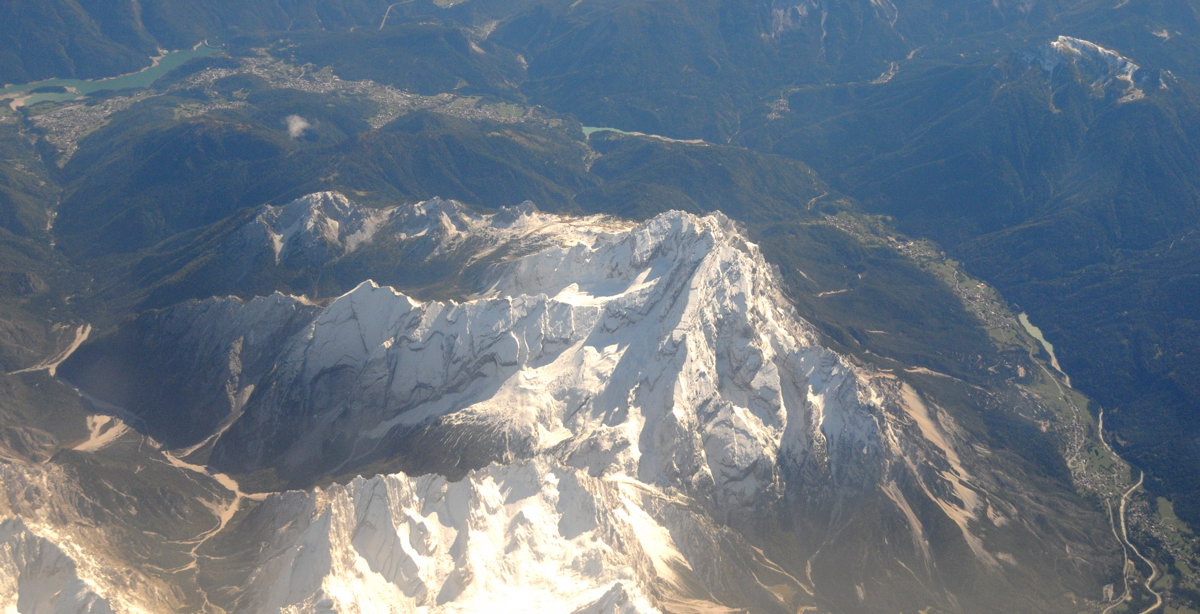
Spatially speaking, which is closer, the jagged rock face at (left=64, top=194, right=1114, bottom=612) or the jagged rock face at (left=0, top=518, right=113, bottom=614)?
the jagged rock face at (left=0, top=518, right=113, bottom=614)

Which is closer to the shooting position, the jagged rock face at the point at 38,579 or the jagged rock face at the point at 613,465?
the jagged rock face at the point at 38,579

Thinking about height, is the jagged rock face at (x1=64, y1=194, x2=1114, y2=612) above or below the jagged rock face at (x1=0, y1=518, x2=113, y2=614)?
below

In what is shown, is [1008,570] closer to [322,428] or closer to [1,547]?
[322,428]

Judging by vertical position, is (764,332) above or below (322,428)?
above

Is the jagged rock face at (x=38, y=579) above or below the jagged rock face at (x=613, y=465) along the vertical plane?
above

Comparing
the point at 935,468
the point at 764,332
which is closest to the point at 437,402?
the point at 764,332

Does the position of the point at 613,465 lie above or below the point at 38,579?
below

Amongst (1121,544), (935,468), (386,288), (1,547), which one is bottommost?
(1121,544)

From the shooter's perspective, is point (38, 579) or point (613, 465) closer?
point (38, 579)
